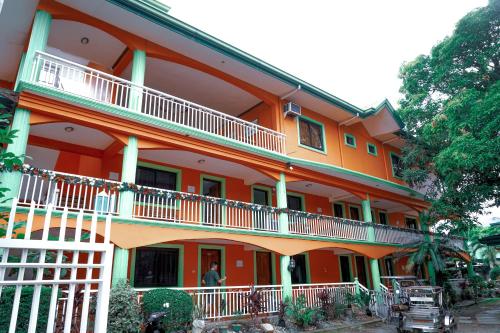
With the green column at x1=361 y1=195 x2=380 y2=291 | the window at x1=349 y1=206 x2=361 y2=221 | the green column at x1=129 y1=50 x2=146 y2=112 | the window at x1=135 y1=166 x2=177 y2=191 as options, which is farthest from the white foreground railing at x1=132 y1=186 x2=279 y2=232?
the window at x1=349 y1=206 x2=361 y2=221

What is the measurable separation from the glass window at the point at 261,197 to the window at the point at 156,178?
4.22 metres

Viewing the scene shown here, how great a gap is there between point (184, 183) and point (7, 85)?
7.72 m

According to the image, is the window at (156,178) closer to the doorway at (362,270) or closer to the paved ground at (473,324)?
the paved ground at (473,324)

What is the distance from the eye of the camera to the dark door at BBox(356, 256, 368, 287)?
1997cm

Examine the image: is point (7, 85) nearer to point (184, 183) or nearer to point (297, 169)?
point (184, 183)

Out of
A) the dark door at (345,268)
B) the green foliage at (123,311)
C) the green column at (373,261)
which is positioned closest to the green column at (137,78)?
the green foliage at (123,311)

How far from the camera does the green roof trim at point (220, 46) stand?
34.9ft

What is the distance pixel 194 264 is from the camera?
13367mm

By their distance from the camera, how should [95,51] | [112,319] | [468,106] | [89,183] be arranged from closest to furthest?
1. [112,319]
2. [89,183]
3. [95,51]
4. [468,106]

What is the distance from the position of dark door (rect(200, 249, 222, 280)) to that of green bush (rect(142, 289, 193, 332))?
440 cm

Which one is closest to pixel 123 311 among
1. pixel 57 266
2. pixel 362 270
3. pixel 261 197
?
pixel 57 266

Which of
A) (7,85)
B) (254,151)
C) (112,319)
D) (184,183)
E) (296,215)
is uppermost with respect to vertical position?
(7,85)

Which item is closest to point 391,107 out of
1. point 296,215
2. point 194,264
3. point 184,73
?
point 296,215

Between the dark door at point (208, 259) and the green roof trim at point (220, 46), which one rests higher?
the green roof trim at point (220, 46)
